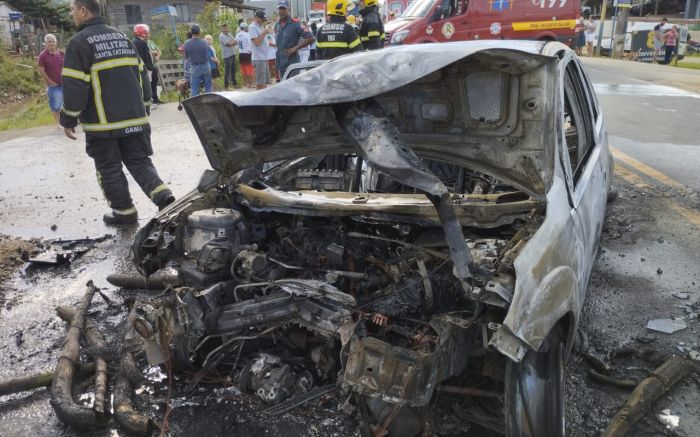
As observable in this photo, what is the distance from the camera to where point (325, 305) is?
2.56m

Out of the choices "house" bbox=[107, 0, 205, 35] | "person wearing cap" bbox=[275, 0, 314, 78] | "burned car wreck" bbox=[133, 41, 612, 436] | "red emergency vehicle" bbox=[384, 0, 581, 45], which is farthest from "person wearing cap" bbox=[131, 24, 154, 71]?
"house" bbox=[107, 0, 205, 35]

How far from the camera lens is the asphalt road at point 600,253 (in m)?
2.90

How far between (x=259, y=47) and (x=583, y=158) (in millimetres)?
10431

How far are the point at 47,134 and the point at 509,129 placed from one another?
10182mm

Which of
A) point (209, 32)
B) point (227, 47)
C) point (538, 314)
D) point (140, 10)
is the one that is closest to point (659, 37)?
point (227, 47)

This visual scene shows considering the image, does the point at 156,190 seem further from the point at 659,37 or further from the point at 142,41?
the point at 659,37

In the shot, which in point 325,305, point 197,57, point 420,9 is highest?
point 420,9

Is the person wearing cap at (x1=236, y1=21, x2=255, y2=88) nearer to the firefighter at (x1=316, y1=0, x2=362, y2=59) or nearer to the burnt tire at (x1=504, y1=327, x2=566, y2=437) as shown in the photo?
the firefighter at (x1=316, y1=0, x2=362, y2=59)

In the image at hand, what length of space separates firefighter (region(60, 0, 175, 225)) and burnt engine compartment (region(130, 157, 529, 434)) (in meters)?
2.47

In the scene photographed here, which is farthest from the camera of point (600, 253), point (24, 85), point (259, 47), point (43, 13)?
point (43, 13)

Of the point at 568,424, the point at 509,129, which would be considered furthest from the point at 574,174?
the point at 568,424

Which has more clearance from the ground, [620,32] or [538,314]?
[620,32]

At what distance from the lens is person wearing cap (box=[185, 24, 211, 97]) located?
12.0m

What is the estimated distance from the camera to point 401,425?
2488mm
